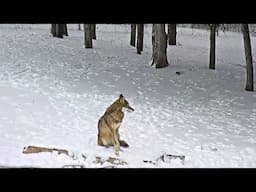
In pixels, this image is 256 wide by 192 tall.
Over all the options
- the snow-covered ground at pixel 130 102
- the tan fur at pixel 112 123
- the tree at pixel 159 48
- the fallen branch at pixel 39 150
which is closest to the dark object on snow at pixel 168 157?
the snow-covered ground at pixel 130 102

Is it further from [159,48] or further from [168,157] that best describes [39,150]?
[159,48]

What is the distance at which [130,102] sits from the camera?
783 centimetres

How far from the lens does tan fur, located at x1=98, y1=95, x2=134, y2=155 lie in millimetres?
4583

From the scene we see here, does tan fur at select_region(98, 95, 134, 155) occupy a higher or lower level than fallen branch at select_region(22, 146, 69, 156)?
higher

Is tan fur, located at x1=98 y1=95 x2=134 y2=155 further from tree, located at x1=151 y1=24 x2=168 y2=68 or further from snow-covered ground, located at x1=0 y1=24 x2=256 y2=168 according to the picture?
tree, located at x1=151 y1=24 x2=168 y2=68

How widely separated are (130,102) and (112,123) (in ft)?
10.2

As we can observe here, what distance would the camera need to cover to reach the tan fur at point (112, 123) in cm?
458

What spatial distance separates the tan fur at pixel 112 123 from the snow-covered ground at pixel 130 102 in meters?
0.11

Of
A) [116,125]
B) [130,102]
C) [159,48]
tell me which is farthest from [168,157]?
[159,48]

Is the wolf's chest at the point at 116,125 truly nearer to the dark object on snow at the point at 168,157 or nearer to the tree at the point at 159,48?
the dark object on snow at the point at 168,157

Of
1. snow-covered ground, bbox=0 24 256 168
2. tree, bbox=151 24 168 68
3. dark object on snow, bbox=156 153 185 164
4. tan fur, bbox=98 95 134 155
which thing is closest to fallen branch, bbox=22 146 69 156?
snow-covered ground, bbox=0 24 256 168

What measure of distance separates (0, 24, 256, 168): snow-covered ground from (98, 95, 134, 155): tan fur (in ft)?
0.37

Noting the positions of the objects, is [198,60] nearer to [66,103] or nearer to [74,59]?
[74,59]
